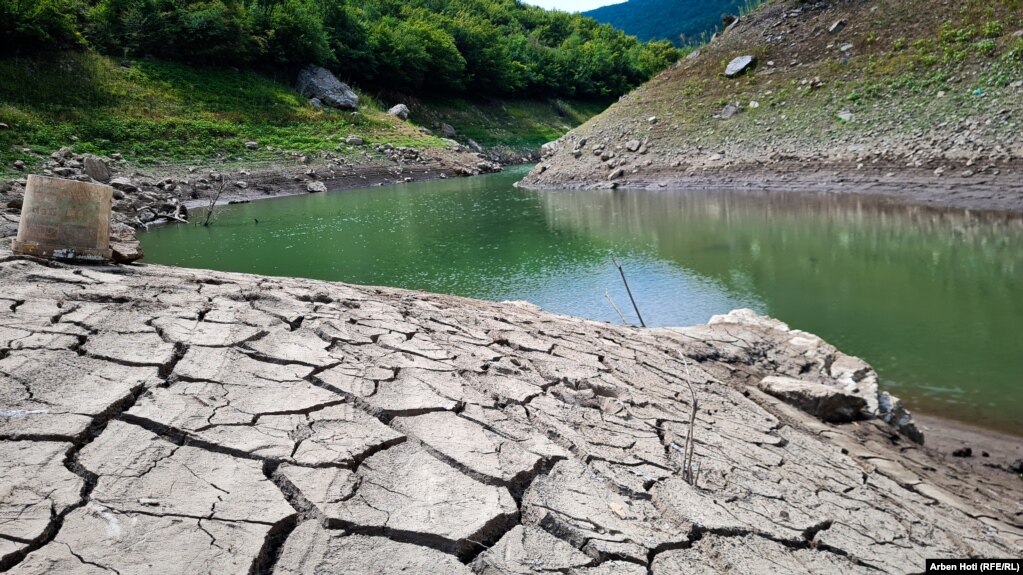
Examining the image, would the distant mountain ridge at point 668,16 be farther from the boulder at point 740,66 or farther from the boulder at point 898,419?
the boulder at point 898,419

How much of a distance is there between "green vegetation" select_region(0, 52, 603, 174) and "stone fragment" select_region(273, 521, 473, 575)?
21.1m

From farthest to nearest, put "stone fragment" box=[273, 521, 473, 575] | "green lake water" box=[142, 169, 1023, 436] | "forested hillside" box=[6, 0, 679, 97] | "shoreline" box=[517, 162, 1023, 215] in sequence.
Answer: "forested hillside" box=[6, 0, 679, 97] < "shoreline" box=[517, 162, 1023, 215] < "green lake water" box=[142, 169, 1023, 436] < "stone fragment" box=[273, 521, 473, 575]

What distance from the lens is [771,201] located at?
1667cm

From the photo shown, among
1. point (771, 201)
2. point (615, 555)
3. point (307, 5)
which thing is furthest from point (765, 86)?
point (307, 5)

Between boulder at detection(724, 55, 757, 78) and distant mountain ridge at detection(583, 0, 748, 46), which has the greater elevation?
distant mountain ridge at detection(583, 0, 748, 46)

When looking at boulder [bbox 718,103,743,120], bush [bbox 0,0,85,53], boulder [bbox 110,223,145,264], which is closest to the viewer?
boulder [bbox 110,223,145,264]

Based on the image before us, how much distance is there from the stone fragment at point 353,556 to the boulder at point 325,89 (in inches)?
1423

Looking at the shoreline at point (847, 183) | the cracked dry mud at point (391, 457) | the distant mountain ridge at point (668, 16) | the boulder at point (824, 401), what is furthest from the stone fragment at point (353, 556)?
the distant mountain ridge at point (668, 16)

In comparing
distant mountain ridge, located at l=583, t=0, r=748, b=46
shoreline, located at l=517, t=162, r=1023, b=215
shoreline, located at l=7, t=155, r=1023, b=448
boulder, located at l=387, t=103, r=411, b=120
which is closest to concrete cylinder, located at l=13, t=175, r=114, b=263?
shoreline, located at l=7, t=155, r=1023, b=448

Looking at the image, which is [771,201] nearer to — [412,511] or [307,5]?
[412,511]

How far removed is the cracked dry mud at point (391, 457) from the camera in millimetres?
1939

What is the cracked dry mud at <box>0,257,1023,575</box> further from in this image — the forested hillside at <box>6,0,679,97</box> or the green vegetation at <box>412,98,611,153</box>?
the green vegetation at <box>412,98,611,153</box>

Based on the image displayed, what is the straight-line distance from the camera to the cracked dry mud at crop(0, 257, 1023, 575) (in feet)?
6.36

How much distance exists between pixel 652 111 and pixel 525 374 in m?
22.9
